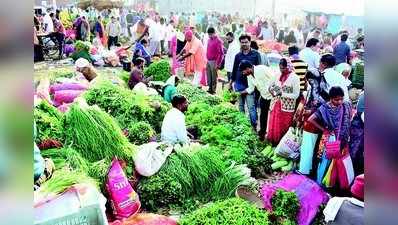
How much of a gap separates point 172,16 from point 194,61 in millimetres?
232

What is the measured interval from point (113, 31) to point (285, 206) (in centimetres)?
113

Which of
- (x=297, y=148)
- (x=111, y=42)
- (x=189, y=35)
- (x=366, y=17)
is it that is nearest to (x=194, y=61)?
(x=189, y=35)

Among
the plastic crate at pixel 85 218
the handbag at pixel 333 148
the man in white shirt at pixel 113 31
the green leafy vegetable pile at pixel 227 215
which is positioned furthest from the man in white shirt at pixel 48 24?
the handbag at pixel 333 148

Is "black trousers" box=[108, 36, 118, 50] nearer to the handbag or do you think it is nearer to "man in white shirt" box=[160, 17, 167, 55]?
"man in white shirt" box=[160, 17, 167, 55]

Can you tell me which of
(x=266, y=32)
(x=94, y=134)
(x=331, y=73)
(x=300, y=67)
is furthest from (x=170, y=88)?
(x=331, y=73)

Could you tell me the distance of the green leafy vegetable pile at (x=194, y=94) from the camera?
2.77 metres

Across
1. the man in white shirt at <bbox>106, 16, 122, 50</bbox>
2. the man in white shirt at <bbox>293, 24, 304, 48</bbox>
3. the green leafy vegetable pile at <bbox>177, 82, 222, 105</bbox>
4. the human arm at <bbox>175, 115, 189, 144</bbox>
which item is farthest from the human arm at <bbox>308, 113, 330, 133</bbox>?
the man in white shirt at <bbox>106, 16, 122, 50</bbox>

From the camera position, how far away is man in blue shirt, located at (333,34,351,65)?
266 cm

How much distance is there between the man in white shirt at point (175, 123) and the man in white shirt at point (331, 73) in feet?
2.15

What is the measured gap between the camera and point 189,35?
2.71 m

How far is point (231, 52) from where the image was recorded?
2.79 metres

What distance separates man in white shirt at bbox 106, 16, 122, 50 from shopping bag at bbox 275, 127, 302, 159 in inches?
36.4

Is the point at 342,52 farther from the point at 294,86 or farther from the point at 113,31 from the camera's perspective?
the point at 113,31
